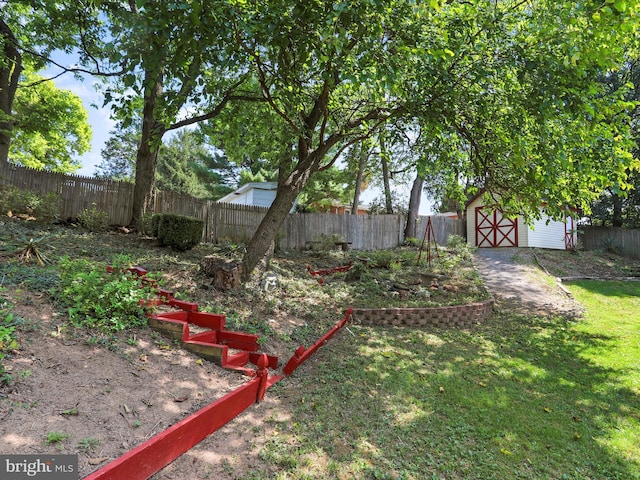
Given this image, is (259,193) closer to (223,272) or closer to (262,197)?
(262,197)

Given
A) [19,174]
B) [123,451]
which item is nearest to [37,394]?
[123,451]

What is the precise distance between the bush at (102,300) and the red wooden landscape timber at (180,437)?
1.37 meters

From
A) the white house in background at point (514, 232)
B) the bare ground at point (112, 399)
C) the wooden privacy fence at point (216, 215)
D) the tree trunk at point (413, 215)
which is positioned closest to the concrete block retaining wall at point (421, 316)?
the bare ground at point (112, 399)

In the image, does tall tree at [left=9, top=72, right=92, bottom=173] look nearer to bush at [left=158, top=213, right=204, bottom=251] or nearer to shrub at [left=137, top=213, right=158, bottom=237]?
shrub at [left=137, top=213, right=158, bottom=237]

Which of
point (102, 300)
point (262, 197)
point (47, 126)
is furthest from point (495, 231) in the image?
point (47, 126)

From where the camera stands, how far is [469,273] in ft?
32.2

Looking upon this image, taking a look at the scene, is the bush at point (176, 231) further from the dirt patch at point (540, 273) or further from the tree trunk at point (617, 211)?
the tree trunk at point (617, 211)

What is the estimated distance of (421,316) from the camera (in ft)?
20.1

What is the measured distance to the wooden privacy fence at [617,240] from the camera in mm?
17172

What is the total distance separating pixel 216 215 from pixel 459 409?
984 cm

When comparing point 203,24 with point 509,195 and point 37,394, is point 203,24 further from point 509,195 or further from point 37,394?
point 509,195

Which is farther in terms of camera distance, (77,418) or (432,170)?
(432,170)

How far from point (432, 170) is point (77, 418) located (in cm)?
611

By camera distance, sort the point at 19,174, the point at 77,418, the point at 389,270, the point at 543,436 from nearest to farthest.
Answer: the point at 77,418 < the point at 543,436 < the point at 19,174 < the point at 389,270
